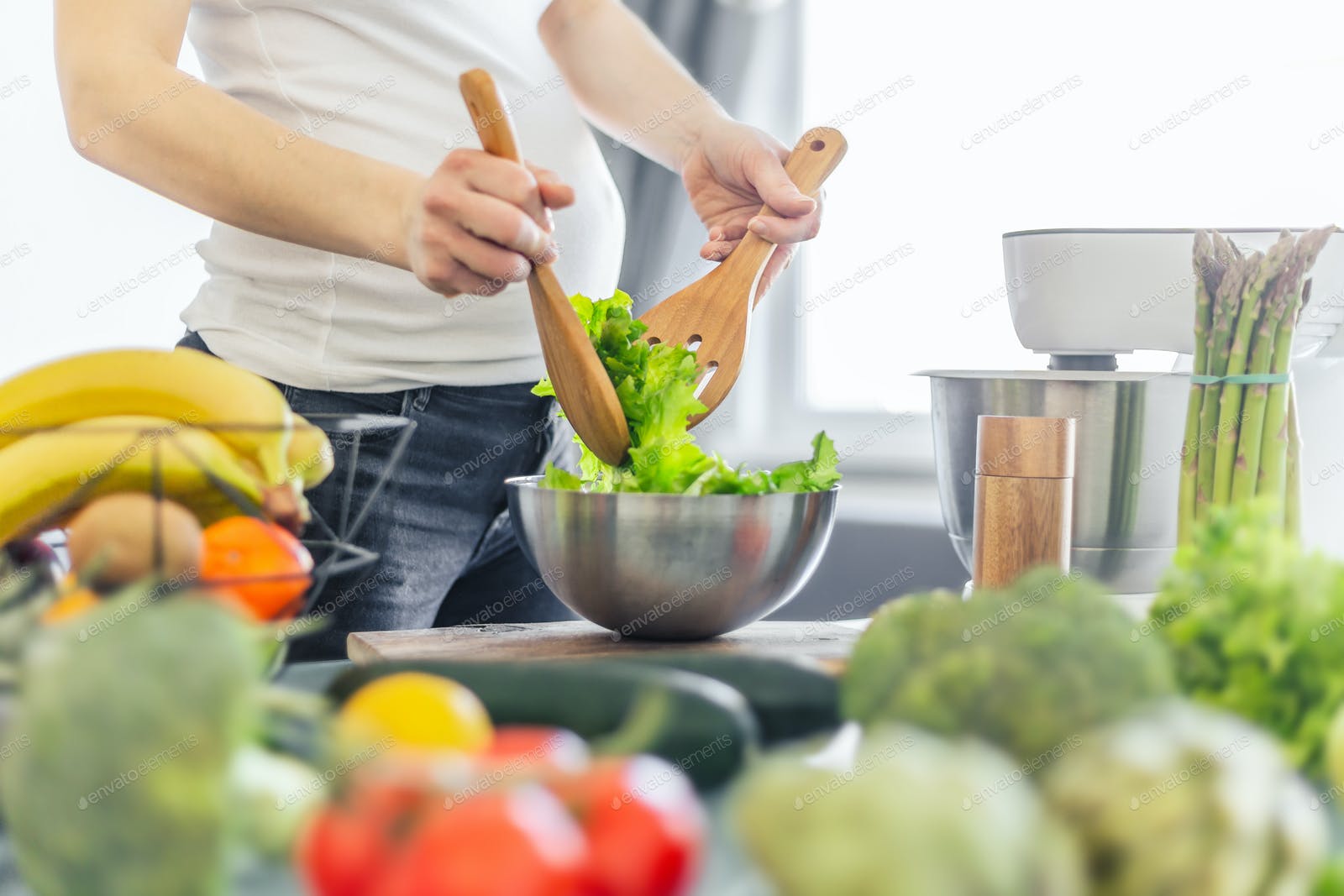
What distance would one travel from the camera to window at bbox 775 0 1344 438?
2.04 meters

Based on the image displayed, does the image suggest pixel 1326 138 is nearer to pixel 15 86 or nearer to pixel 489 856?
pixel 489 856

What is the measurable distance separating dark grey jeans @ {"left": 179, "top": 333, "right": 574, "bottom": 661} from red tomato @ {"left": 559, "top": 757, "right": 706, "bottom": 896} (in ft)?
2.39

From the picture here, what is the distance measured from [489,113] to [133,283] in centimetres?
202

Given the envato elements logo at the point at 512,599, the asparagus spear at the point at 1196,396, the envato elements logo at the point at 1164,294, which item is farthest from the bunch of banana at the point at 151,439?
the envato elements logo at the point at 1164,294

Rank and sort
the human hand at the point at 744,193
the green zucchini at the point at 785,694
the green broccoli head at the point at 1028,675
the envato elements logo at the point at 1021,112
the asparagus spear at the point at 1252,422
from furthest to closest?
the envato elements logo at the point at 1021,112 → the human hand at the point at 744,193 → the asparagus spear at the point at 1252,422 → the green zucchini at the point at 785,694 → the green broccoli head at the point at 1028,675

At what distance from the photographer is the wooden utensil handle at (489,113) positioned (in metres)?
0.85

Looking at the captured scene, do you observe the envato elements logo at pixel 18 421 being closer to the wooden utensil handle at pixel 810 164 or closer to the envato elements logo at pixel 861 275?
the wooden utensil handle at pixel 810 164

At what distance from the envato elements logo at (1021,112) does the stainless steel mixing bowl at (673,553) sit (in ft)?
5.30

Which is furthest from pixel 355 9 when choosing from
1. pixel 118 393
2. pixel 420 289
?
pixel 118 393

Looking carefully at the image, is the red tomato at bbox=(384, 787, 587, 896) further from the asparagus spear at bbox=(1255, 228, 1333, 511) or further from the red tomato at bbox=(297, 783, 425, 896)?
the asparagus spear at bbox=(1255, 228, 1333, 511)

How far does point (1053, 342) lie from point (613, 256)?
502mm

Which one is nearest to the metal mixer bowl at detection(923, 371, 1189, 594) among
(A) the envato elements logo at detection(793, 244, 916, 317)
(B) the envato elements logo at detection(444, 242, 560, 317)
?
(B) the envato elements logo at detection(444, 242, 560, 317)

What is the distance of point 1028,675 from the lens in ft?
1.54

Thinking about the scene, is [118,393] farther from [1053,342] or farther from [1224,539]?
[1053,342]
